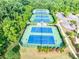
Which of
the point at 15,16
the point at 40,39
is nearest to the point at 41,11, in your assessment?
the point at 15,16

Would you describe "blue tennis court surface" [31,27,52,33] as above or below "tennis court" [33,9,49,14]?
above

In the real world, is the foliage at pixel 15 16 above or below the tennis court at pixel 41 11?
above

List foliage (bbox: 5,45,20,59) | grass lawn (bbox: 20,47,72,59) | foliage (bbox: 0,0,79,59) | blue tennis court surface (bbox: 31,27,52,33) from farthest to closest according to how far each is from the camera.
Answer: blue tennis court surface (bbox: 31,27,52,33) < foliage (bbox: 0,0,79,59) < grass lawn (bbox: 20,47,72,59) < foliage (bbox: 5,45,20,59)

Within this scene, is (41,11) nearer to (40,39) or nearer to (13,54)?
(40,39)

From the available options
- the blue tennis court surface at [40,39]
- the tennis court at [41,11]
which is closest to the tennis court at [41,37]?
the blue tennis court surface at [40,39]

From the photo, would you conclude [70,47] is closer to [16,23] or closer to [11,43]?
[11,43]

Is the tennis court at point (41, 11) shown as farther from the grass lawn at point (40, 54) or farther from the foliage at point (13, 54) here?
the foliage at point (13, 54)

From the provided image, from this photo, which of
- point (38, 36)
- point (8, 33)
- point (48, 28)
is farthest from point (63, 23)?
point (8, 33)

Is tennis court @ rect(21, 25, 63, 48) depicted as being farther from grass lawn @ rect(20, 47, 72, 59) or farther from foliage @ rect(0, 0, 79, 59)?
grass lawn @ rect(20, 47, 72, 59)

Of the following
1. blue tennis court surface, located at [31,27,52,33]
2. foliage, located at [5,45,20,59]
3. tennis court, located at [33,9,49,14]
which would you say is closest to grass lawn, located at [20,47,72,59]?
foliage, located at [5,45,20,59]
